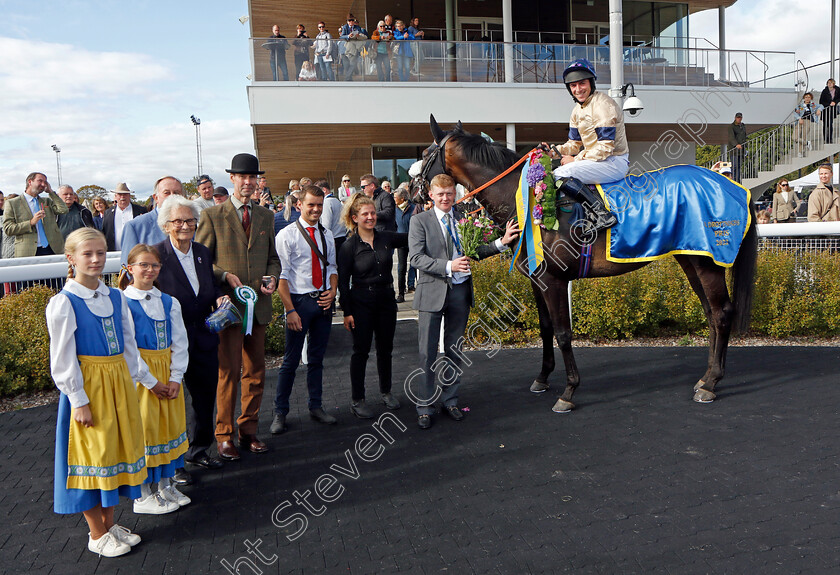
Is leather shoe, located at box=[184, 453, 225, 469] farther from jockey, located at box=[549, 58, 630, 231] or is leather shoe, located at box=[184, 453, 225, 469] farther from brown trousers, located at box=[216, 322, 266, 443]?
jockey, located at box=[549, 58, 630, 231]

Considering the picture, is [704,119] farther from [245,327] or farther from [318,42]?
[245,327]

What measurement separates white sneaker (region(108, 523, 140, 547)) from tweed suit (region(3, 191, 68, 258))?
6.29 meters

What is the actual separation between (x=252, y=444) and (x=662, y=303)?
5209 millimetres

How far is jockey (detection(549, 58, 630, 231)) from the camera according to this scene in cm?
469

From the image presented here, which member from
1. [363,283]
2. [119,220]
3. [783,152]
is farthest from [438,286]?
[783,152]

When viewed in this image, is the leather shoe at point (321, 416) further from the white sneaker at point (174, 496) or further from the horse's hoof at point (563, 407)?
the horse's hoof at point (563, 407)

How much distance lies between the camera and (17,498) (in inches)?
143

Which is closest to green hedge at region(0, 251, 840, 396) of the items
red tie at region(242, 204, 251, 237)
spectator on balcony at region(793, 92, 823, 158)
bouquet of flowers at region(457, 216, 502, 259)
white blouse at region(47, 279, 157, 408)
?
bouquet of flowers at region(457, 216, 502, 259)

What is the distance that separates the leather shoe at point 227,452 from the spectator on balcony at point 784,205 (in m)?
11.9

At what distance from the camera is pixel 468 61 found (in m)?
15.4

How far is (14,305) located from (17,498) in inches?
129

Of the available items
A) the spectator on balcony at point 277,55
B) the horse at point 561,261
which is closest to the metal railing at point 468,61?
the spectator on balcony at point 277,55

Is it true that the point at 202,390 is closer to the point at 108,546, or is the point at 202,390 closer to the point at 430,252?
the point at 108,546

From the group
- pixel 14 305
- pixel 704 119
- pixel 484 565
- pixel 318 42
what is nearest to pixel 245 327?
pixel 484 565
